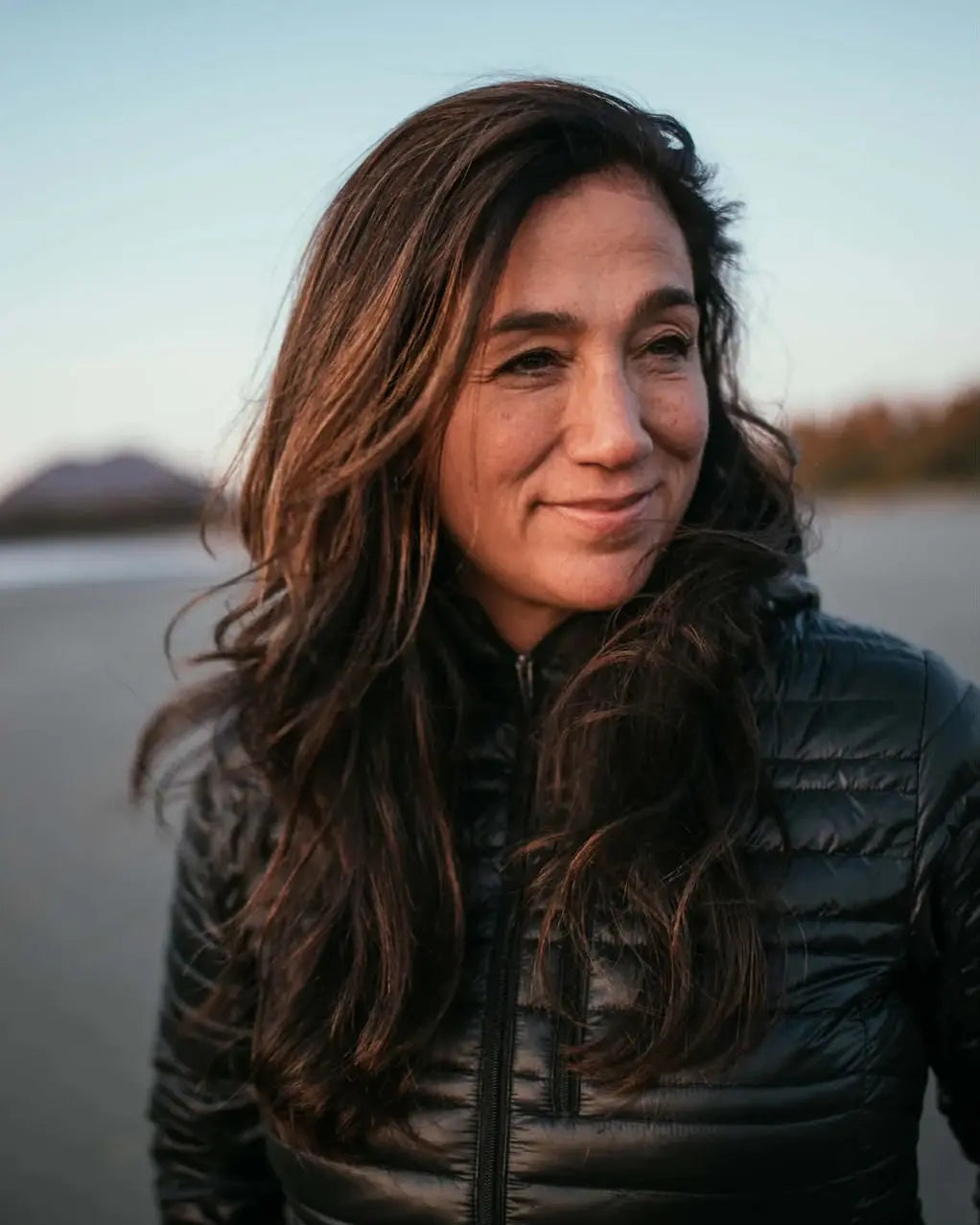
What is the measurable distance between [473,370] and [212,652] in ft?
2.38

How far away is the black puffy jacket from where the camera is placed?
59.9 inches

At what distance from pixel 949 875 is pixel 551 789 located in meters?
0.54

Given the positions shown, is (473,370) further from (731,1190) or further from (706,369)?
(731,1190)

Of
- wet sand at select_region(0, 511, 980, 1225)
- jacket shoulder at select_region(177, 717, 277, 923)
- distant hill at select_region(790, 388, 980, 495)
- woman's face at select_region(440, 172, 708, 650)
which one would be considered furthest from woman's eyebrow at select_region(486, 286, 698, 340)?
distant hill at select_region(790, 388, 980, 495)

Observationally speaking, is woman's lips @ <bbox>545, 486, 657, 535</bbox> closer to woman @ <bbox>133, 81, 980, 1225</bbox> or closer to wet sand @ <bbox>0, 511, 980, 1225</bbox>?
woman @ <bbox>133, 81, 980, 1225</bbox>

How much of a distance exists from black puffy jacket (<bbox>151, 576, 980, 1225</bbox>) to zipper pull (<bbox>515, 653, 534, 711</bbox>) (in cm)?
20

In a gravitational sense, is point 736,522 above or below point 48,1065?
above

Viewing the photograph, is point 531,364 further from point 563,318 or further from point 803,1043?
point 803,1043

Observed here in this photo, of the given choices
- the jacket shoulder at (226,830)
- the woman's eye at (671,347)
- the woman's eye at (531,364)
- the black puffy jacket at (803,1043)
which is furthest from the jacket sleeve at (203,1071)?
the woman's eye at (671,347)

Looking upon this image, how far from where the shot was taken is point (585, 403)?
5.42ft

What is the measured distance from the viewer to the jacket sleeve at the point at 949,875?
1.55 m

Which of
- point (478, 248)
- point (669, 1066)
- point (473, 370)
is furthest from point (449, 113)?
point (669, 1066)

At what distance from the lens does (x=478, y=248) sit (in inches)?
65.2

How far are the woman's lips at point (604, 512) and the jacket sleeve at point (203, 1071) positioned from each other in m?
0.76
